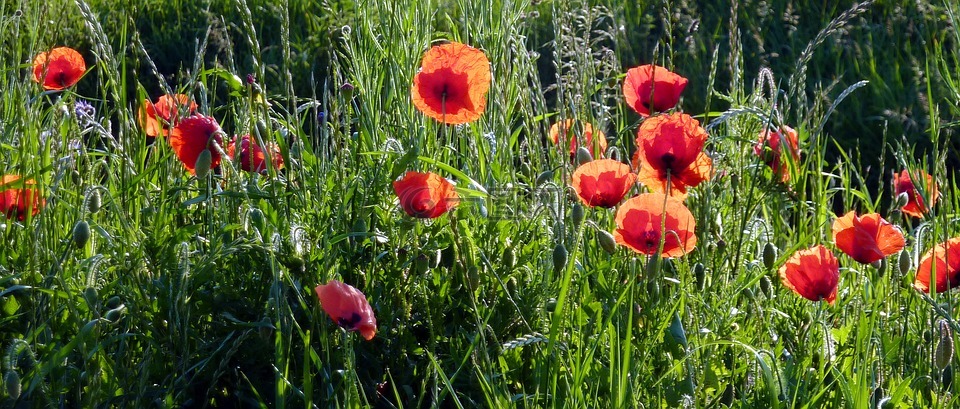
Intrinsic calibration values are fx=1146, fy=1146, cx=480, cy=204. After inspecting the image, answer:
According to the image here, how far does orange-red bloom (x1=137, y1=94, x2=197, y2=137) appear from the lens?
6.48ft

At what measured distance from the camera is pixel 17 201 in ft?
6.08

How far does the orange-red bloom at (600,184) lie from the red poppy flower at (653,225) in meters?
0.03

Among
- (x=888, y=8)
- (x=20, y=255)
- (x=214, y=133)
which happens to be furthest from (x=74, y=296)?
(x=888, y=8)

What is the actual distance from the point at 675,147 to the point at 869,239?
321 mm

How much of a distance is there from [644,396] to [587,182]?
0.33 m

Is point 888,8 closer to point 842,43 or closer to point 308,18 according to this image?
point 842,43

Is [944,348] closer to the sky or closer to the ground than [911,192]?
closer to the sky

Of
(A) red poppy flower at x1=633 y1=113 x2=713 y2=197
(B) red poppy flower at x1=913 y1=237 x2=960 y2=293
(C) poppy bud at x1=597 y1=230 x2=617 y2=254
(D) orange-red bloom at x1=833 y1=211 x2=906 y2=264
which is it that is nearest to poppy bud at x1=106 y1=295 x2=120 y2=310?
(C) poppy bud at x1=597 y1=230 x2=617 y2=254

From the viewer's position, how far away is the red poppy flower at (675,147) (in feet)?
5.53

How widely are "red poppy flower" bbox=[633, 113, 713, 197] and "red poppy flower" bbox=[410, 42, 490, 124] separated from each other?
286mm

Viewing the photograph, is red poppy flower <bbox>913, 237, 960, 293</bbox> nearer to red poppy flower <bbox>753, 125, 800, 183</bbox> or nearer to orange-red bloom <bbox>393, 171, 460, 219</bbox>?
red poppy flower <bbox>753, 125, 800, 183</bbox>

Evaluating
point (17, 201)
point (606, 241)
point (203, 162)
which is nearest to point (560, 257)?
point (606, 241)

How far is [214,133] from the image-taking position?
1701 millimetres

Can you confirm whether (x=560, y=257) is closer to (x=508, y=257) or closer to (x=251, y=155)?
(x=508, y=257)
